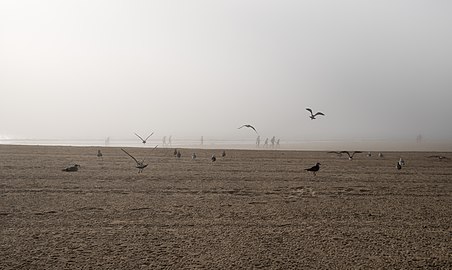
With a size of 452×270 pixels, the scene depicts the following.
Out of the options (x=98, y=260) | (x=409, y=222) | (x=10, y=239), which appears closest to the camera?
(x=98, y=260)

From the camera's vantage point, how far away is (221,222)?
426 inches

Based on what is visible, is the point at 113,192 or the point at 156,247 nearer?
the point at 156,247

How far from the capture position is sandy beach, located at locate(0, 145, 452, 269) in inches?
314

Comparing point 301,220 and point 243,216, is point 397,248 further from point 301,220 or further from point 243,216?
point 243,216

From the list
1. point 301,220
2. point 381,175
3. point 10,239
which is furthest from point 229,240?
point 381,175

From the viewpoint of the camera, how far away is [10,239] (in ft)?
29.4

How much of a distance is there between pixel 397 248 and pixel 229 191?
7931mm

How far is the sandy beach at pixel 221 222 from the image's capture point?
26.2ft

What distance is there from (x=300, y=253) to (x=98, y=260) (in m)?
4.40

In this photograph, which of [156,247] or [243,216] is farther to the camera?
[243,216]

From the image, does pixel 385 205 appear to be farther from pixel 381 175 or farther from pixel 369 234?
pixel 381 175

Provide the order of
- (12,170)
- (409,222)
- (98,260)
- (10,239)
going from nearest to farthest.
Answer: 1. (98,260)
2. (10,239)
3. (409,222)
4. (12,170)

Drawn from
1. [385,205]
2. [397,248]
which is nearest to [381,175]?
[385,205]

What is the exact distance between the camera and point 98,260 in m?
7.79
